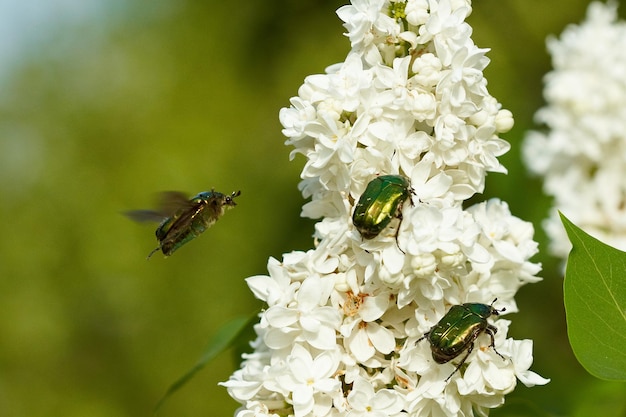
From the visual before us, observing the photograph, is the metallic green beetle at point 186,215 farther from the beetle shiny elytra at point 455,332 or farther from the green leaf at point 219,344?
the beetle shiny elytra at point 455,332

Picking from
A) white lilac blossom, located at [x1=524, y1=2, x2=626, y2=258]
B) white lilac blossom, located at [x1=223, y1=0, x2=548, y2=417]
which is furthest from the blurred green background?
white lilac blossom, located at [x1=223, y1=0, x2=548, y2=417]

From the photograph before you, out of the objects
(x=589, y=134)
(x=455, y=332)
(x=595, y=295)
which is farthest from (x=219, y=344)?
(x=589, y=134)

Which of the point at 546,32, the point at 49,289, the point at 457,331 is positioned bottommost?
the point at 457,331

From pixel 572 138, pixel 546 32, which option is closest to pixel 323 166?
pixel 572 138

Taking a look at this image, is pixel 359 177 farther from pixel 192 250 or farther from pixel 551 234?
pixel 192 250

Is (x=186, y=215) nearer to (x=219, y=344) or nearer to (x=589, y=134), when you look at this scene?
(x=219, y=344)
